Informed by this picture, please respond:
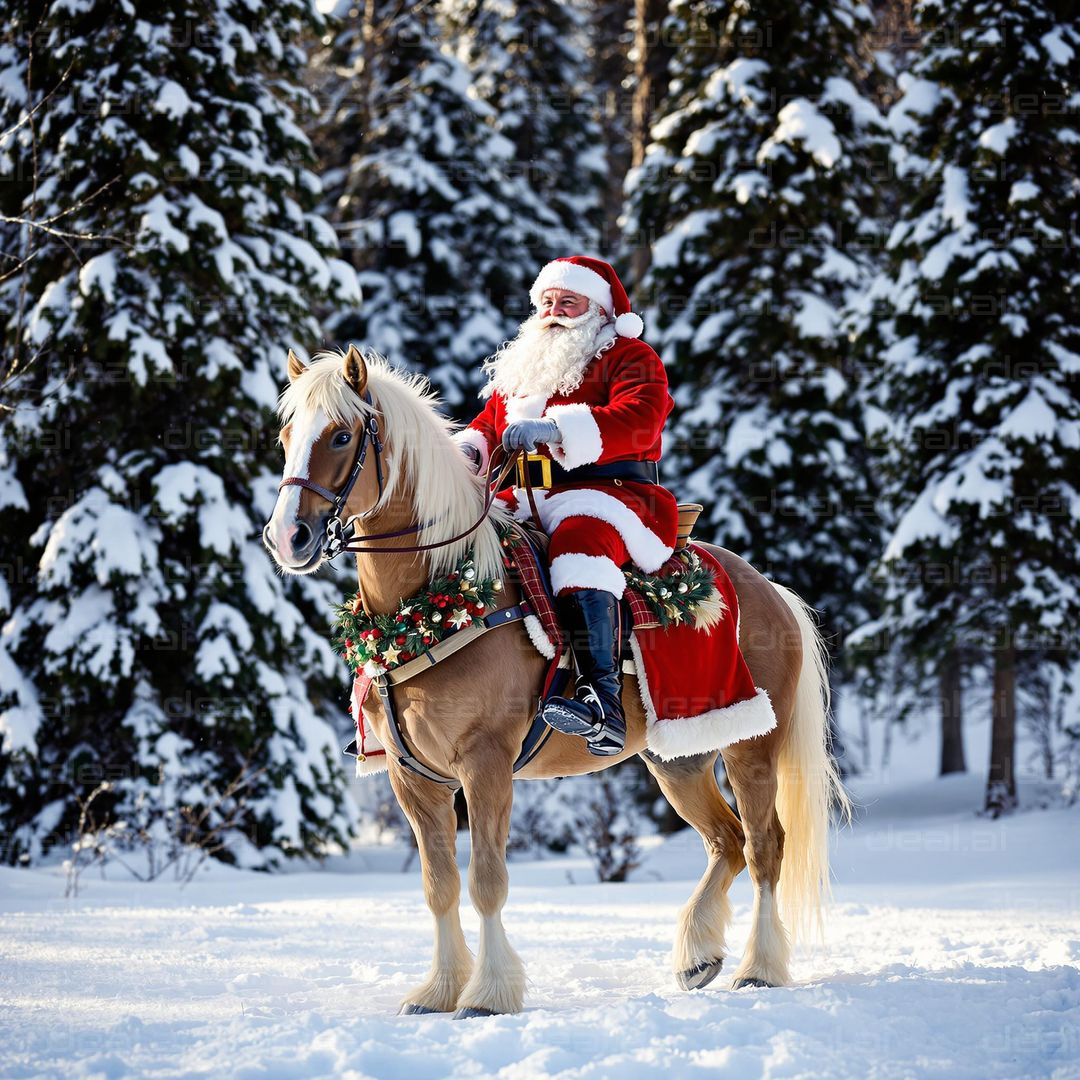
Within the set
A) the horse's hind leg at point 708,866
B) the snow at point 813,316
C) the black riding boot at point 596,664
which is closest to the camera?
the black riding boot at point 596,664

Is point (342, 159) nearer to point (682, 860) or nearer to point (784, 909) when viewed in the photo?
point (682, 860)

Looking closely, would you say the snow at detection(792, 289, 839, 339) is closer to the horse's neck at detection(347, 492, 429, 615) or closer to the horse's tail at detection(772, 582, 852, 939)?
the horse's tail at detection(772, 582, 852, 939)

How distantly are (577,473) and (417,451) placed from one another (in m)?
1.02

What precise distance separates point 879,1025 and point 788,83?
13681 mm

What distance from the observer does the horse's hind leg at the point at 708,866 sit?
17.8 feet

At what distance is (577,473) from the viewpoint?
211 inches

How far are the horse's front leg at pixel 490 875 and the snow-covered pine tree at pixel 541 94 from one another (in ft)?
54.6

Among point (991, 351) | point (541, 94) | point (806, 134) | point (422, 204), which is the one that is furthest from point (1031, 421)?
point (541, 94)

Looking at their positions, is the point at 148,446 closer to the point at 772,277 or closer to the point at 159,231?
the point at 159,231

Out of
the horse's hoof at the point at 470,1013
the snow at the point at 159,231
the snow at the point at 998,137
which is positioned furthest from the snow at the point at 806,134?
the horse's hoof at the point at 470,1013

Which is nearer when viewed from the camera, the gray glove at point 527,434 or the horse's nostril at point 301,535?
the horse's nostril at point 301,535

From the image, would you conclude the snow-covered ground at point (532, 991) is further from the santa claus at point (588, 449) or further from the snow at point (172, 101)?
the snow at point (172, 101)

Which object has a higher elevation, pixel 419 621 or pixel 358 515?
pixel 358 515

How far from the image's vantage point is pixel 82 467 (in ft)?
35.0
